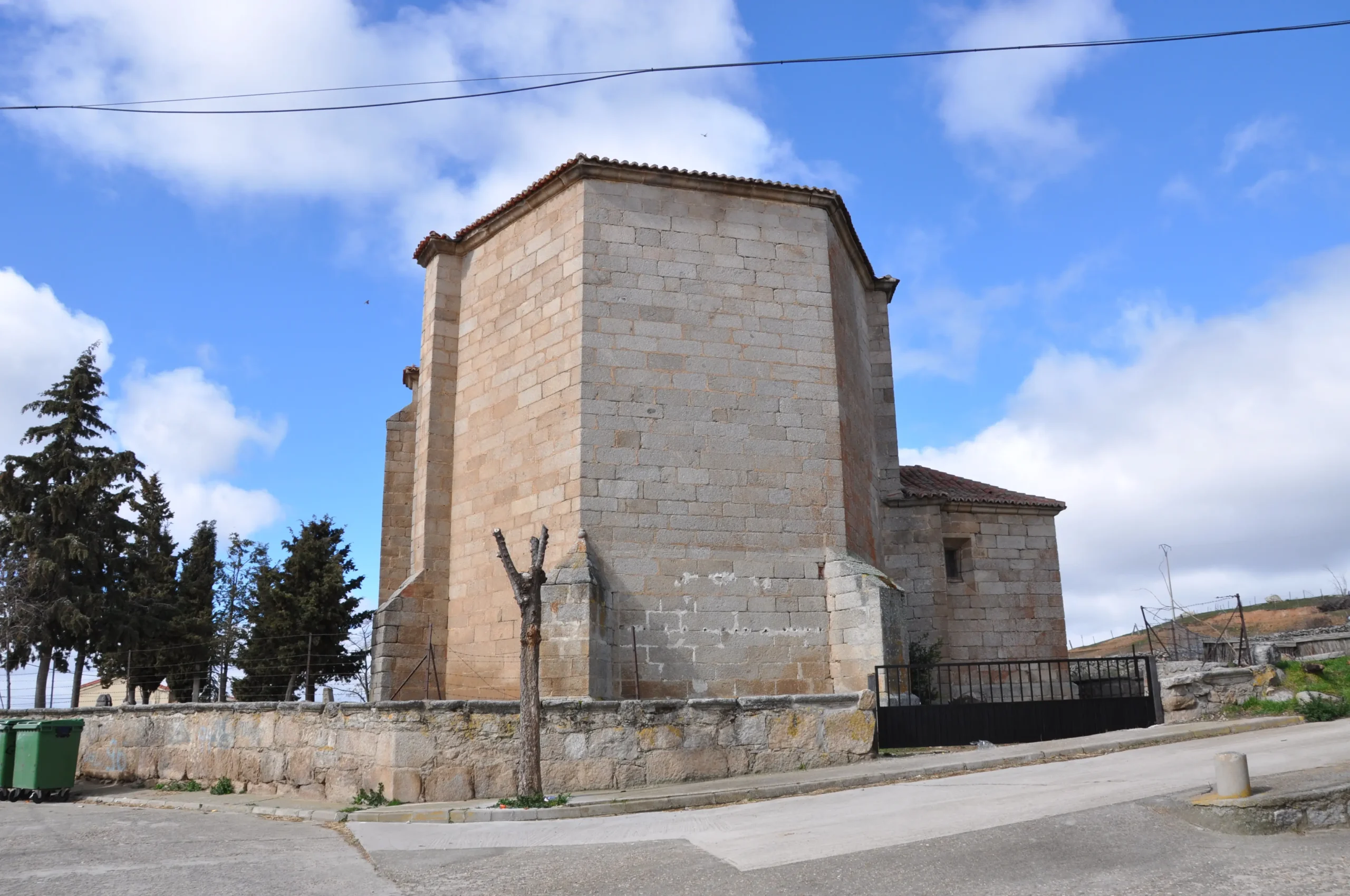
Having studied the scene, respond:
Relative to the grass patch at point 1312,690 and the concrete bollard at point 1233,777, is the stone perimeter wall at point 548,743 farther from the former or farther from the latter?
the grass patch at point 1312,690

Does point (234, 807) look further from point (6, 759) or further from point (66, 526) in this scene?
point (66, 526)

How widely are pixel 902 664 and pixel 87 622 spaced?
20351 mm

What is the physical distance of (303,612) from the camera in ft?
77.2

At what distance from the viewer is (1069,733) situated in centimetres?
1102

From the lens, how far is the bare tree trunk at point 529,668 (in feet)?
28.2

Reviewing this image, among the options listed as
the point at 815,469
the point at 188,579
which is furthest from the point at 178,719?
the point at 188,579

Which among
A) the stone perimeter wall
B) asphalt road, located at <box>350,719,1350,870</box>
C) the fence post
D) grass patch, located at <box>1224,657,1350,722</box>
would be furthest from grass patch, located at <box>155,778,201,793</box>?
grass patch, located at <box>1224,657,1350,722</box>

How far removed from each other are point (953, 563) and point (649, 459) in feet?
22.5

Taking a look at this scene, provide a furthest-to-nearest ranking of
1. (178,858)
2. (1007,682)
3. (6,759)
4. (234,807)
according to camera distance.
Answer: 1. (1007,682)
2. (6,759)
3. (234,807)
4. (178,858)

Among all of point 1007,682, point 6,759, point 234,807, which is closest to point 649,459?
point 234,807

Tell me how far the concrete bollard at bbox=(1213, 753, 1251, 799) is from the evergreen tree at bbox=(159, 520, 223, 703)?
17.2 metres

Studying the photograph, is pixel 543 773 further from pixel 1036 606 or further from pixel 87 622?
pixel 87 622

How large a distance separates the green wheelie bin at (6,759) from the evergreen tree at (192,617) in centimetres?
598

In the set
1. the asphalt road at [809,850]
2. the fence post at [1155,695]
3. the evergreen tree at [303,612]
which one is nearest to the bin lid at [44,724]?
the asphalt road at [809,850]
